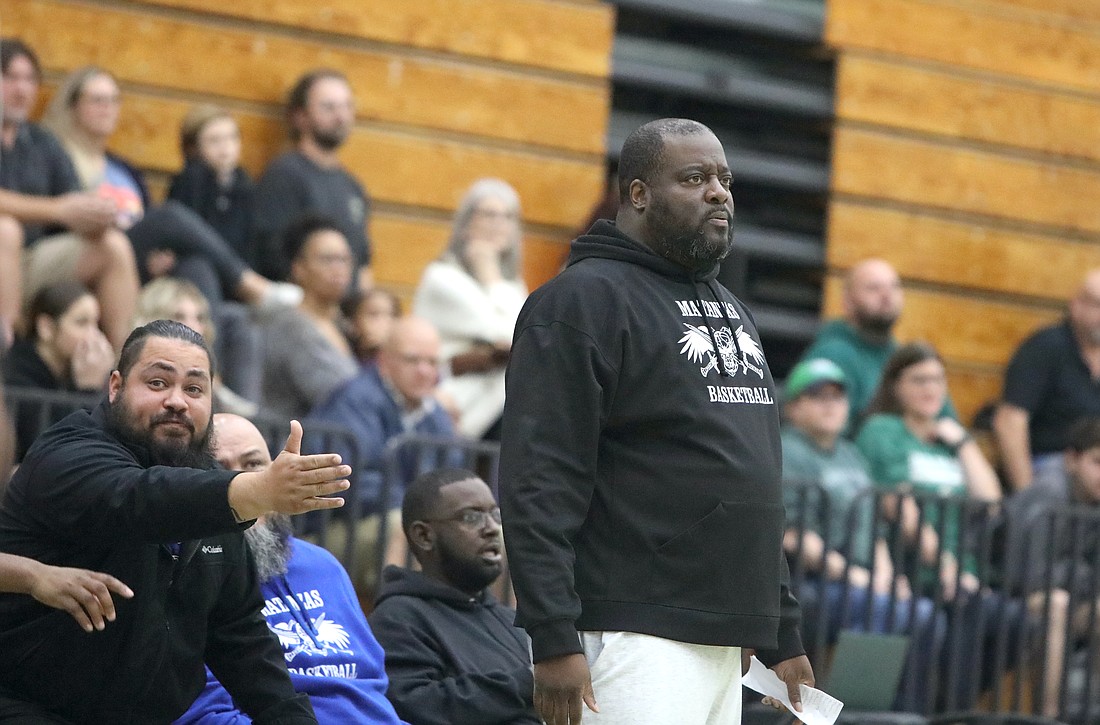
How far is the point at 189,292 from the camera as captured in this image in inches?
267

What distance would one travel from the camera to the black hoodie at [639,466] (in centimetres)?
354

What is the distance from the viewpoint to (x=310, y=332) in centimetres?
750

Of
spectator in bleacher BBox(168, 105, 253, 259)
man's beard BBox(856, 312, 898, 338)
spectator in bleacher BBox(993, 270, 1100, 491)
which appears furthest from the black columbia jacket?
spectator in bleacher BBox(993, 270, 1100, 491)

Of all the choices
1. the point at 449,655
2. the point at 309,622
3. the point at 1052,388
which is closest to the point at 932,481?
the point at 1052,388

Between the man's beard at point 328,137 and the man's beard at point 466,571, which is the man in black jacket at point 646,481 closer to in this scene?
the man's beard at point 466,571

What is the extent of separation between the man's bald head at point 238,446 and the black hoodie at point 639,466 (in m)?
1.26

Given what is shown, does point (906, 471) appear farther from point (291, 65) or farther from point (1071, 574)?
point (291, 65)

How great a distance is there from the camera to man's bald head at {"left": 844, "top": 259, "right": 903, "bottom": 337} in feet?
30.4

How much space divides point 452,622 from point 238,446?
82cm

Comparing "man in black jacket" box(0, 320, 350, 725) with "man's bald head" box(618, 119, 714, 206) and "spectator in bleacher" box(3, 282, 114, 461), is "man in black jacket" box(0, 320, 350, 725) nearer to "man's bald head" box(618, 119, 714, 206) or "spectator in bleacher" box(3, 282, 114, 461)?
"man's bald head" box(618, 119, 714, 206)

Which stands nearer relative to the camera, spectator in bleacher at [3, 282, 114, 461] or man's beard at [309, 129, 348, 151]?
spectator in bleacher at [3, 282, 114, 461]

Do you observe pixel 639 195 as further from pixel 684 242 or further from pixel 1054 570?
pixel 1054 570

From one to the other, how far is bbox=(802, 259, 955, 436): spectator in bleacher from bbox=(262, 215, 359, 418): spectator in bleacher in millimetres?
2681

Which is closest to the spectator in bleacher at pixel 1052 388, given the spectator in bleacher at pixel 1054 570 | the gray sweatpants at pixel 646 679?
the spectator in bleacher at pixel 1054 570
